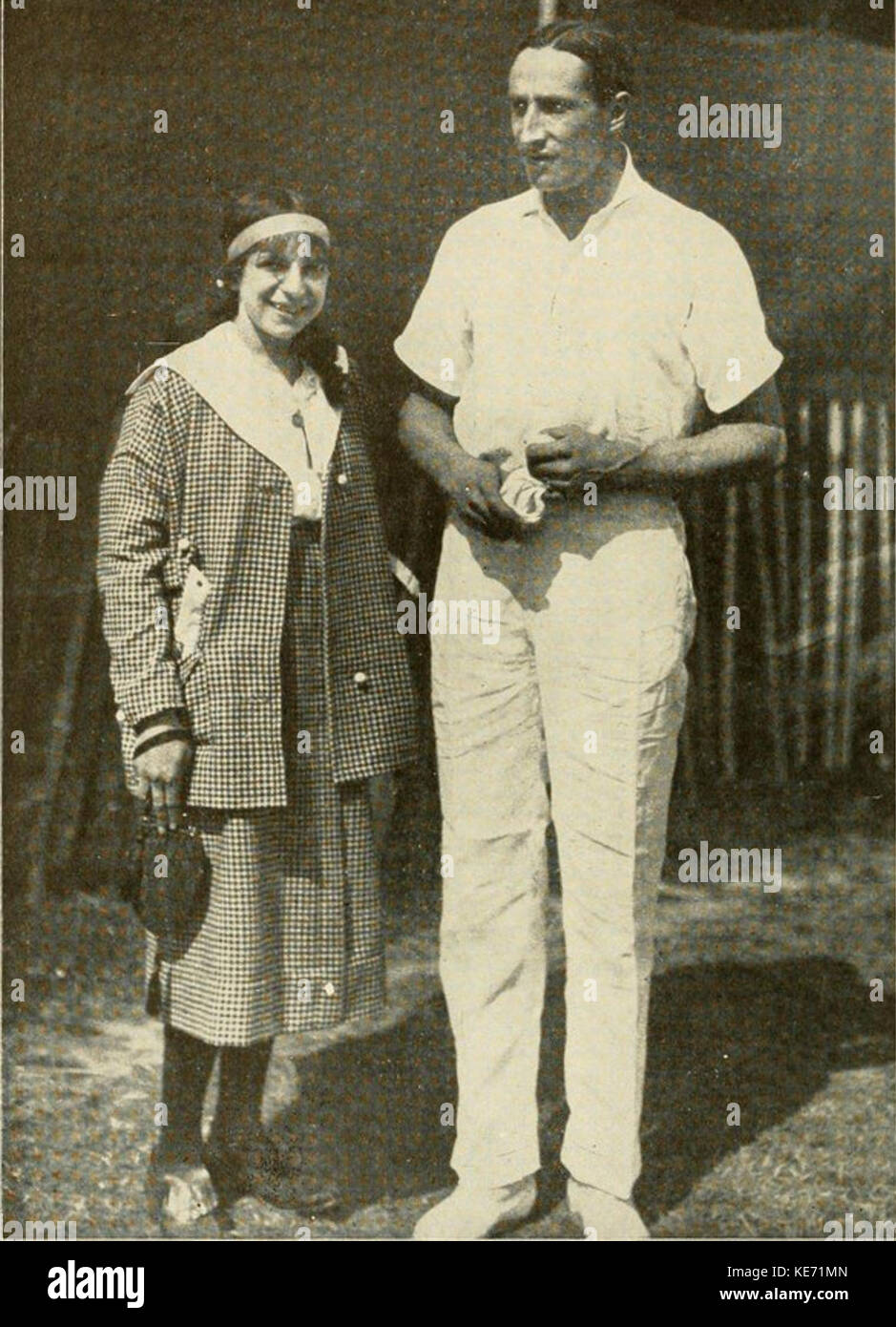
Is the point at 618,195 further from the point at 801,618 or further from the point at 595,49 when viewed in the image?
the point at 801,618

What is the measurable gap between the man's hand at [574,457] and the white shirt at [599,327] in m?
0.04

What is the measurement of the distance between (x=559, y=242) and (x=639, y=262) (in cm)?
19

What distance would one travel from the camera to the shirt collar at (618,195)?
150 inches

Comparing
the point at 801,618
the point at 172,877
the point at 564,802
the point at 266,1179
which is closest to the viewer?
the point at 172,877

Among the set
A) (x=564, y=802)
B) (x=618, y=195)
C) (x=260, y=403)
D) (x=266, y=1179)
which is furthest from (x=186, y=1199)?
(x=618, y=195)

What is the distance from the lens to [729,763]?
4.06 m

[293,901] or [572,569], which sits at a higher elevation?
[572,569]

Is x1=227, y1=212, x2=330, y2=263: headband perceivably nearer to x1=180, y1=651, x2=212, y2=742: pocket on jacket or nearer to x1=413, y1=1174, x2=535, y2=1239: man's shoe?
x1=180, y1=651, x2=212, y2=742: pocket on jacket

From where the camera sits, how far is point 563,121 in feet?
12.4

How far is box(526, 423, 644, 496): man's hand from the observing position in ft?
12.2

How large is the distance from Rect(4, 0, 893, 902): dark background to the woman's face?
0.15 m

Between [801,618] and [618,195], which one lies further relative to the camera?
[801,618]

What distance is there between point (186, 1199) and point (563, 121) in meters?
2.62

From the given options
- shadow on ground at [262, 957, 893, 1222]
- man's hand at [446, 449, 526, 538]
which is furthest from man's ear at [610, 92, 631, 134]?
shadow on ground at [262, 957, 893, 1222]
